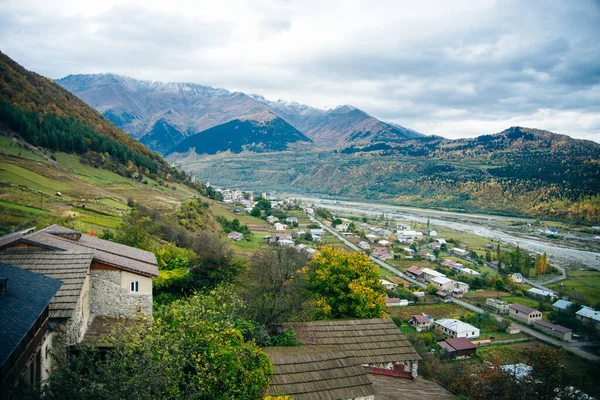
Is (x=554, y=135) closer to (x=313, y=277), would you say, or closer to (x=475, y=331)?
(x=475, y=331)

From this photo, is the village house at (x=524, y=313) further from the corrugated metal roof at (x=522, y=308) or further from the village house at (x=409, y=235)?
the village house at (x=409, y=235)

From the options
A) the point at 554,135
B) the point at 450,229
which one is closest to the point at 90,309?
the point at 450,229

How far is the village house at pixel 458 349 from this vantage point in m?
30.8

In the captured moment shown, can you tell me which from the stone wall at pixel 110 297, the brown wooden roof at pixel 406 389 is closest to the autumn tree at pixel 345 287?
the brown wooden roof at pixel 406 389

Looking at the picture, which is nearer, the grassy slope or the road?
the grassy slope

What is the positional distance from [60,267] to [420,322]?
33789mm

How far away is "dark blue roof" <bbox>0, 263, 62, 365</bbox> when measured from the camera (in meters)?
5.81

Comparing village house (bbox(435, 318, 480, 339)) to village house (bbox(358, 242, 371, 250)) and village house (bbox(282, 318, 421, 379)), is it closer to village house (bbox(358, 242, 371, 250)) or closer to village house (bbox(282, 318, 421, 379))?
village house (bbox(282, 318, 421, 379))

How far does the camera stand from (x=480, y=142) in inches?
7082

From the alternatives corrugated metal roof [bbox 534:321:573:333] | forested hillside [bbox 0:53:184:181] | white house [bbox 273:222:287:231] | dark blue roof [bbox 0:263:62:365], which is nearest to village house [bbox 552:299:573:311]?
corrugated metal roof [bbox 534:321:573:333]

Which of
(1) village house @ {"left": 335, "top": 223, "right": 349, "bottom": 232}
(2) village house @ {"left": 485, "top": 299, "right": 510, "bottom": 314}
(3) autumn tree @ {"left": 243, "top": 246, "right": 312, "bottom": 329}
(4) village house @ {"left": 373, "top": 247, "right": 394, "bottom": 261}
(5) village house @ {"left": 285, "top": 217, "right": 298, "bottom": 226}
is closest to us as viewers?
(3) autumn tree @ {"left": 243, "top": 246, "right": 312, "bottom": 329}

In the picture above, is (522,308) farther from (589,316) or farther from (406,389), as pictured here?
(406,389)

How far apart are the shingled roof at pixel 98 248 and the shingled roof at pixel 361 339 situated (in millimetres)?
→ 6633

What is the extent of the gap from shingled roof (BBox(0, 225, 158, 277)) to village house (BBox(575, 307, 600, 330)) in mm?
39953
